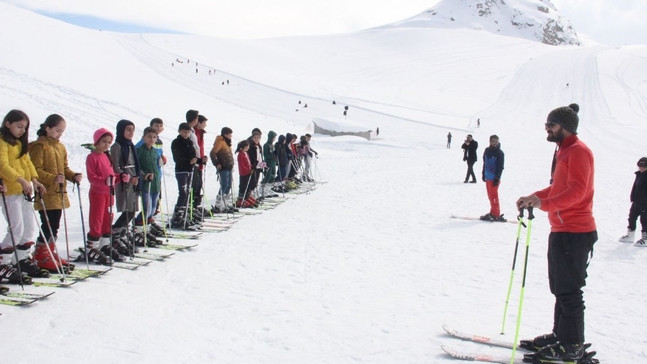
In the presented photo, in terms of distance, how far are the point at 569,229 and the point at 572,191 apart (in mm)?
342

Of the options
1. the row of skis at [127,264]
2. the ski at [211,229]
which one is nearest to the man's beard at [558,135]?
the row of skis at [127,264]

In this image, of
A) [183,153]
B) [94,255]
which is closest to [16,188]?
[94,255]

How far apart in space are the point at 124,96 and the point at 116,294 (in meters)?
23.7

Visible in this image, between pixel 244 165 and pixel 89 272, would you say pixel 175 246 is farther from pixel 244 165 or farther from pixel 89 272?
pixel 244 165

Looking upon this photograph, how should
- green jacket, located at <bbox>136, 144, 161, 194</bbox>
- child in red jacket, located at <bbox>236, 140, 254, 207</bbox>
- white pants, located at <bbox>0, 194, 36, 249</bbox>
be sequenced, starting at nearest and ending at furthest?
white pants, located at <bbox>0, 194, 36, 249</bbox>, green jacket, located at <bbox>136, 144, 161, 194</bbox>, child in red jacket, located at <bbox>236, 140, 254, 207</bbox>

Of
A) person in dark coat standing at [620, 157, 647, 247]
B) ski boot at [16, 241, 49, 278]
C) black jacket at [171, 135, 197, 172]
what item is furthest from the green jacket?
person in dark coat standing at [620, 157, 647, 247]

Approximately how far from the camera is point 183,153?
9.02 meters

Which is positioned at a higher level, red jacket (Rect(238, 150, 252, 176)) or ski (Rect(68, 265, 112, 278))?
red jacket (Rect(238, 150, 252, 176))

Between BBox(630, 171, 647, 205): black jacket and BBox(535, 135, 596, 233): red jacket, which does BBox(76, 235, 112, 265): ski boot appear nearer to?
BBox(535, 135, 596, 233): red jacket

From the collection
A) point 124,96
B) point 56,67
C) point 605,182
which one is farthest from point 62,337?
point 56,67

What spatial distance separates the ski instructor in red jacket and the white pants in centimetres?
490

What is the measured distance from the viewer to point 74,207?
1031 cm

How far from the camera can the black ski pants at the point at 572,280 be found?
164 inches

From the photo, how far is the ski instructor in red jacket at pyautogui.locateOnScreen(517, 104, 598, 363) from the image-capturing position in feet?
13.5
